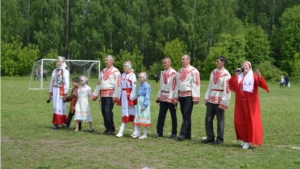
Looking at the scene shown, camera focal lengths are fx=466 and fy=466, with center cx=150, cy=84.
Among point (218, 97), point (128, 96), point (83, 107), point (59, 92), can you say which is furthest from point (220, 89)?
point (59, 92)

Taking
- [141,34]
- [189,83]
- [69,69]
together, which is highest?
[141,34]

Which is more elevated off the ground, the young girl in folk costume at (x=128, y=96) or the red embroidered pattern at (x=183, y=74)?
the red embroidered pattern at (x=183, y=74)

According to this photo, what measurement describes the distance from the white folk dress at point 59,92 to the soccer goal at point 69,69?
20.2m

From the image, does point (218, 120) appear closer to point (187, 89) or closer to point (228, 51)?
point (187, 89)

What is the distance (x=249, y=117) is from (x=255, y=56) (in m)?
58.5

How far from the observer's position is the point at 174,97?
10.6 metres

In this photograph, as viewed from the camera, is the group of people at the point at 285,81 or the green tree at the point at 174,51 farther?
the green tree at the point at 174,51

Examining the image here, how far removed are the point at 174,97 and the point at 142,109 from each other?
81 centimetres

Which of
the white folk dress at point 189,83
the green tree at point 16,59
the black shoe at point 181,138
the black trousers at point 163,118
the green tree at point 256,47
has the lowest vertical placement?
the black shoe at point 181,138

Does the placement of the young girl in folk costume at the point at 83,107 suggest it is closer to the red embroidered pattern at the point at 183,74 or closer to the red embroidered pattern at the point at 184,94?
the red embroidered pattern at the point at 184,94

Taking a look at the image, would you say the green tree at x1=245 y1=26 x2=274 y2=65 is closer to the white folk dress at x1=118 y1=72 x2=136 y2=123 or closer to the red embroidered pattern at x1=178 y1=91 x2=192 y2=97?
the white folk dress at x1=118 y1=72 x2=136 y2=123

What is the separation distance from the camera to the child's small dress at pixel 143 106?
35.4 feet

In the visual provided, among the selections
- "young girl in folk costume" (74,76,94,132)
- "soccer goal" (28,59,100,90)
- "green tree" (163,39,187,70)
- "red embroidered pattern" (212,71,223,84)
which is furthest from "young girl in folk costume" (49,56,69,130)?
"green tree" (163,39,187,70)

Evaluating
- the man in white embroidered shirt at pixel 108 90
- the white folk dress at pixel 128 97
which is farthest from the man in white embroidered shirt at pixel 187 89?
the man in white embroidered shirt at pixel 108 90
